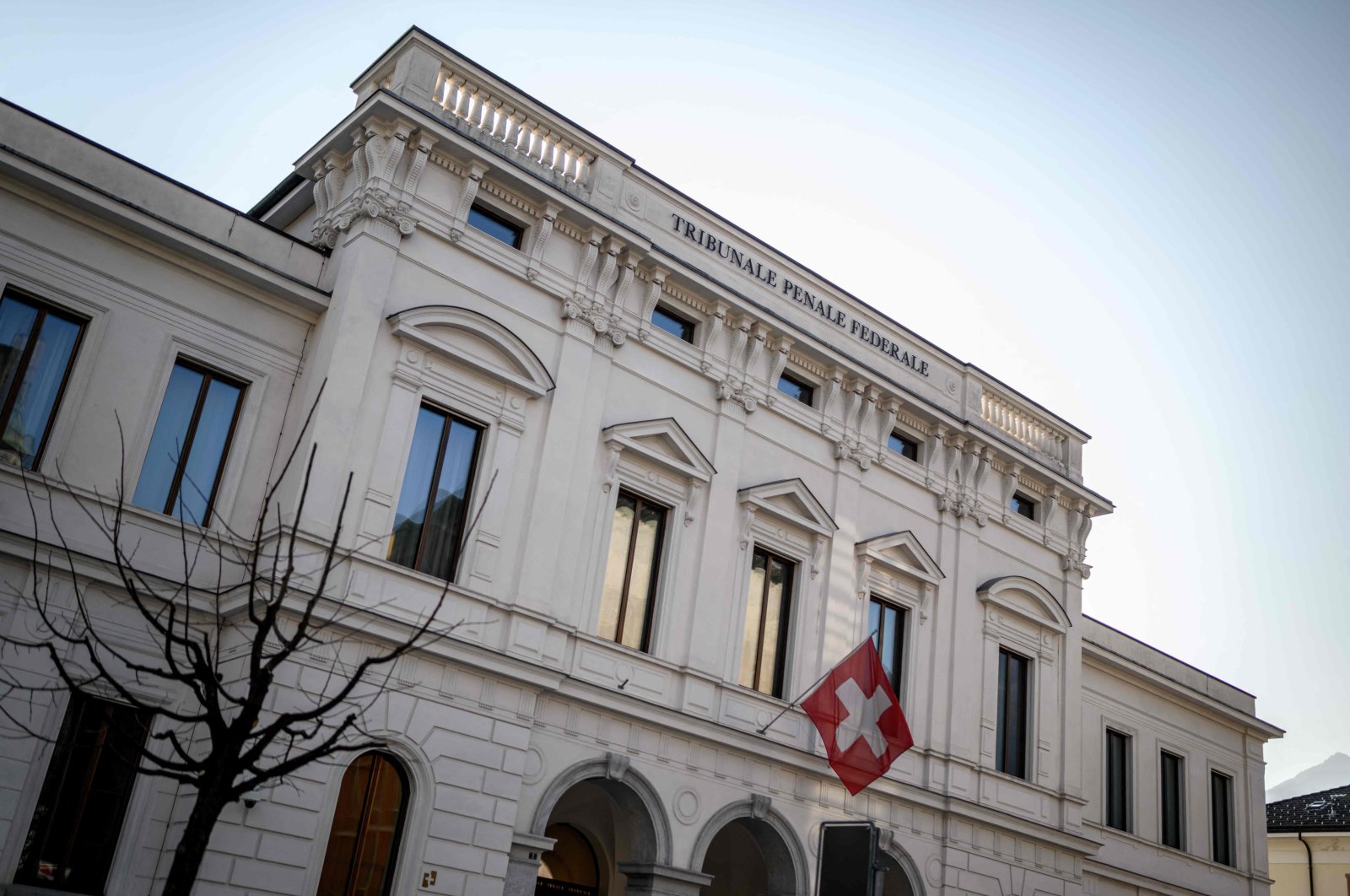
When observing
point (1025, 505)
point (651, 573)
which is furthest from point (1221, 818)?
point (651, 573)

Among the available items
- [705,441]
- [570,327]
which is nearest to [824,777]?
[705,441]

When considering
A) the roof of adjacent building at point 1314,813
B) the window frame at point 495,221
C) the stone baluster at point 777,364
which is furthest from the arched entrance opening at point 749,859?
the roof of adjacent building at point 1314,813

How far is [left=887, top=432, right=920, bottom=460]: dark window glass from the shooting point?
2502 centimetres

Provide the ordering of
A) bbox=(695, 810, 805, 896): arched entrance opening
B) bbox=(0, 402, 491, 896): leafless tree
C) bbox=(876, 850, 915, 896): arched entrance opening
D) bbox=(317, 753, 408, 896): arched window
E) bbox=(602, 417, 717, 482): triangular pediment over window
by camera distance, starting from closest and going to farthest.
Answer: bbox=(0, 402, 491, 896): leafless tree < bbox=(317, 753, 408, 896): arched window < bbox=(602, 417, 717, 482): triangular pediment over window < bbox=(695, 810, 805, 896): arched entrance opening < bbox=(876, 850, 915, 896): arched entrance opening

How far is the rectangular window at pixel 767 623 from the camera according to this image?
70.4 feet

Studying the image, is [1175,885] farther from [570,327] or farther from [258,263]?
[258,263]

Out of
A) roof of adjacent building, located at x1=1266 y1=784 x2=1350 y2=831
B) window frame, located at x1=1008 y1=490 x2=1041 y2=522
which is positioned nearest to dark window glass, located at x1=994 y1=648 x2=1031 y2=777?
window frame, located at x1=1008 y1=490 x2=1041 y2=522

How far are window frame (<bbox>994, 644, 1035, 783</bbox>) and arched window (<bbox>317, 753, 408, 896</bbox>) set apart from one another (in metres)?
12.5

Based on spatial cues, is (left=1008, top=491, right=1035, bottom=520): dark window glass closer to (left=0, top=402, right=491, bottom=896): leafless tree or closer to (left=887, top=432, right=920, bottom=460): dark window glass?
(left=887, top=432, right=920, bottom=460): dark window glass

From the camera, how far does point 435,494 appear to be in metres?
18.4

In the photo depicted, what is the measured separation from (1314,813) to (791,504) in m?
26.9

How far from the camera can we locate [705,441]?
21.6 m

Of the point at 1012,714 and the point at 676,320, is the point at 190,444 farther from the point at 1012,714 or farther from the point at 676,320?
the point at 1012,714

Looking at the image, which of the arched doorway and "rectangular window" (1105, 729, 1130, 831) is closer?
the arched doorway
